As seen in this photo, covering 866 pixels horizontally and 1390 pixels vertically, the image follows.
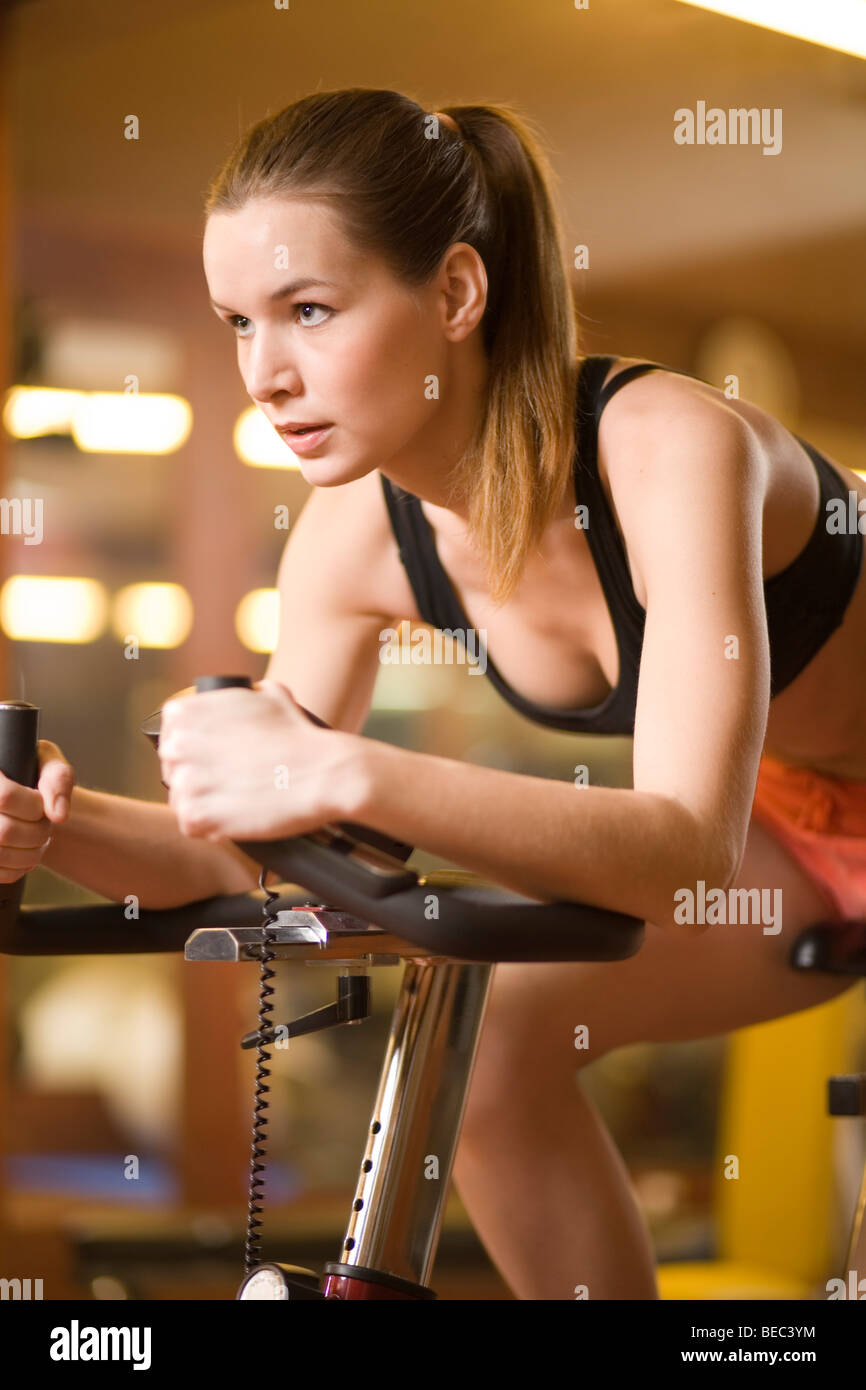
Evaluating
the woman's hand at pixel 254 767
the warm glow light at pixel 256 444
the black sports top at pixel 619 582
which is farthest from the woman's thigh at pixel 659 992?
the warm glow light at pixel 256 444

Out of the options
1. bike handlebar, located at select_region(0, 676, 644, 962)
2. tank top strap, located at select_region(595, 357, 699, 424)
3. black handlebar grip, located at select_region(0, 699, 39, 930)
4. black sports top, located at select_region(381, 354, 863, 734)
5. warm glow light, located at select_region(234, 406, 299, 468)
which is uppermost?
warm glow light, located at select_region(234, 406, 299, 468)

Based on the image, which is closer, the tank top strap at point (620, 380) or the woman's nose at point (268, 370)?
the woman's nose at point (268, 370)

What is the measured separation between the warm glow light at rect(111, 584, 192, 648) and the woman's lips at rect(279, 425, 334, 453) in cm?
256

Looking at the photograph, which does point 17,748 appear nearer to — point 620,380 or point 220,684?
point 220,684

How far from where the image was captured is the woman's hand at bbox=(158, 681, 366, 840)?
0.69m

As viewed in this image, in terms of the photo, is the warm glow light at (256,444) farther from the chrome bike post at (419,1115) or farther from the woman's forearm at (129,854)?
the chrome bike post at (419,1115)

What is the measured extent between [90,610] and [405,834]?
288cm

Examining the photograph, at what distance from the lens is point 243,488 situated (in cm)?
357

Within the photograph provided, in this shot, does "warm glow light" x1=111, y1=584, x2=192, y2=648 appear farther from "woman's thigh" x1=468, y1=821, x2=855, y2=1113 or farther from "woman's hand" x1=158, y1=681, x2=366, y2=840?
"woman's hand" x1=158, y1=681, x2=366, y2=840

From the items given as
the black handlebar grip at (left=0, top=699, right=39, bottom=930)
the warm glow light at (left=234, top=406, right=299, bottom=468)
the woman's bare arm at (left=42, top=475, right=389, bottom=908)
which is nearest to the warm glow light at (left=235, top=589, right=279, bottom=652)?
the warm glow light at (left=234, top=406, right=299, bottom=468)

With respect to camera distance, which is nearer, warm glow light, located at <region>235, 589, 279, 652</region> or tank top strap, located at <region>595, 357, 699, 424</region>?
tank top strap, located at <region>595, 357, 699, 424</region>

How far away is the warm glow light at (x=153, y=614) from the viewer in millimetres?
3484

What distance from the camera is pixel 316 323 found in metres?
0.93

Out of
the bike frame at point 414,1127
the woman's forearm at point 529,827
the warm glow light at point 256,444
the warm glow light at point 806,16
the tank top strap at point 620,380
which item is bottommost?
the bike frame at point 414,1127
